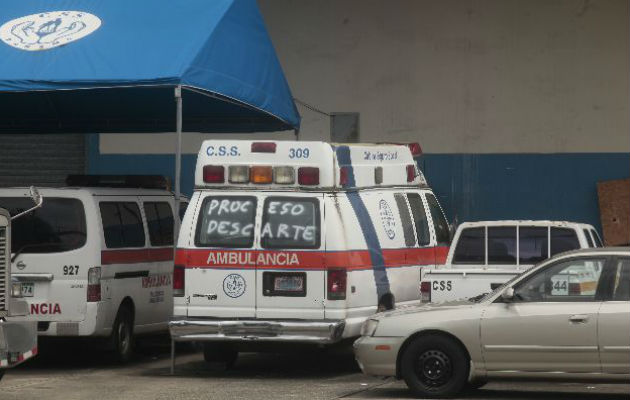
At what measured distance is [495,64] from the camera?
23.5m

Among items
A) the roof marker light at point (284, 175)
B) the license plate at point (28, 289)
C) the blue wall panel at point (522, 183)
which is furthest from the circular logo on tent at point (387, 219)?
the blue wall panel at point (522, 183)

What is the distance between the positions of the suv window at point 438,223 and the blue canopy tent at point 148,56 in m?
2.25

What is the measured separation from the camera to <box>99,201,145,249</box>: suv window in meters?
16.4

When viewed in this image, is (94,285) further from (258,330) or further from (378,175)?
(378,175)

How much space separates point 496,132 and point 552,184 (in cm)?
128

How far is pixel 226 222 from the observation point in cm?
1525

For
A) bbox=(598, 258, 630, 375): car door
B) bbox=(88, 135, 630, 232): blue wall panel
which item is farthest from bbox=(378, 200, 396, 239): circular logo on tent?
bbox=(88, 135, 630, 232): blue wall panel

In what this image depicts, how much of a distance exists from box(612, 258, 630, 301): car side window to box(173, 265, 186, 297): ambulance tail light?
4.82 m

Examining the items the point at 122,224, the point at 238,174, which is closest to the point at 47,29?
the point at 122,224

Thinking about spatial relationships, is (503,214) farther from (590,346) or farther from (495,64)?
(590,346)

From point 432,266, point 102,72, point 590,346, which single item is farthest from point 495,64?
point 590,346

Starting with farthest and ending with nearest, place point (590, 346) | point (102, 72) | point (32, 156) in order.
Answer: point (32, 156) < point (102, 72) < point (590, 346)

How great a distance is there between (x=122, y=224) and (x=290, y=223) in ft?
8.76

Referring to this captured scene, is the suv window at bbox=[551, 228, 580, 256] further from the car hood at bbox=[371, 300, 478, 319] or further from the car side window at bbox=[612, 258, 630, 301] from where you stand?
the car side window at bbox=[612, 258, 630, 301]
